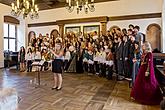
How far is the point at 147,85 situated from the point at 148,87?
0.15 feet

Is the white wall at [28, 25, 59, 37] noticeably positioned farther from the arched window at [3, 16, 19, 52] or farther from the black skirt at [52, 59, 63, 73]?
the black skirt at [52, 59, 63, 73]

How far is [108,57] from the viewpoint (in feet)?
22.5

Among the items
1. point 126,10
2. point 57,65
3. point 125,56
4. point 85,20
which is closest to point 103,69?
point 125,56

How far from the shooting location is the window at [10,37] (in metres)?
10.8

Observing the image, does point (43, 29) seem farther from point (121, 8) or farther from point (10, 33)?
point (121, 8)

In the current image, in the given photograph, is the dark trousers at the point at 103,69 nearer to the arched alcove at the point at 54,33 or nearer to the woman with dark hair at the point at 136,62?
the woman with dark hair at the point at 136,62

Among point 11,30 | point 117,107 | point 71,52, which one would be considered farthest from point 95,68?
point 11,30

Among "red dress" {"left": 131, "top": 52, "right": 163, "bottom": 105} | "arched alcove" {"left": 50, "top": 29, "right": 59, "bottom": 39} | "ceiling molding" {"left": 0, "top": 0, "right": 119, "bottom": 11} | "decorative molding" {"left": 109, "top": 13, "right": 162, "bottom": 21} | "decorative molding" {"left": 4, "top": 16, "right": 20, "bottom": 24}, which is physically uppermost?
"ceiling molding" {"left": 0, "top": 0, "right": 119, "bottom": 11}

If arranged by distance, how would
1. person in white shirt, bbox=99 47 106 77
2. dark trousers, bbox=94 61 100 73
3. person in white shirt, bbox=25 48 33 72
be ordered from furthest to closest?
person in white shirt, bbox=25 48 33 72 → dark trousers, bbox=94 61 100 73 → person in white shirt, bbox=99 47 106 77

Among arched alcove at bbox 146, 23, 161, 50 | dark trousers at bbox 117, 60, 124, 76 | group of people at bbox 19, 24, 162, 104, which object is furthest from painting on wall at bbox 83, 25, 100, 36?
dark trousers at bbox 117, 60, 124, 76

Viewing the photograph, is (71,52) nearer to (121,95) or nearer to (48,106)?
(121,95)

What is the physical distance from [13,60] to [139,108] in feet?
28.2

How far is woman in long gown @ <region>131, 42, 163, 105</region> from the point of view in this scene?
385 centimetres

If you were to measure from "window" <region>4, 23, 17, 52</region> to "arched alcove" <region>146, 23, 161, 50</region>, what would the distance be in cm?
781
